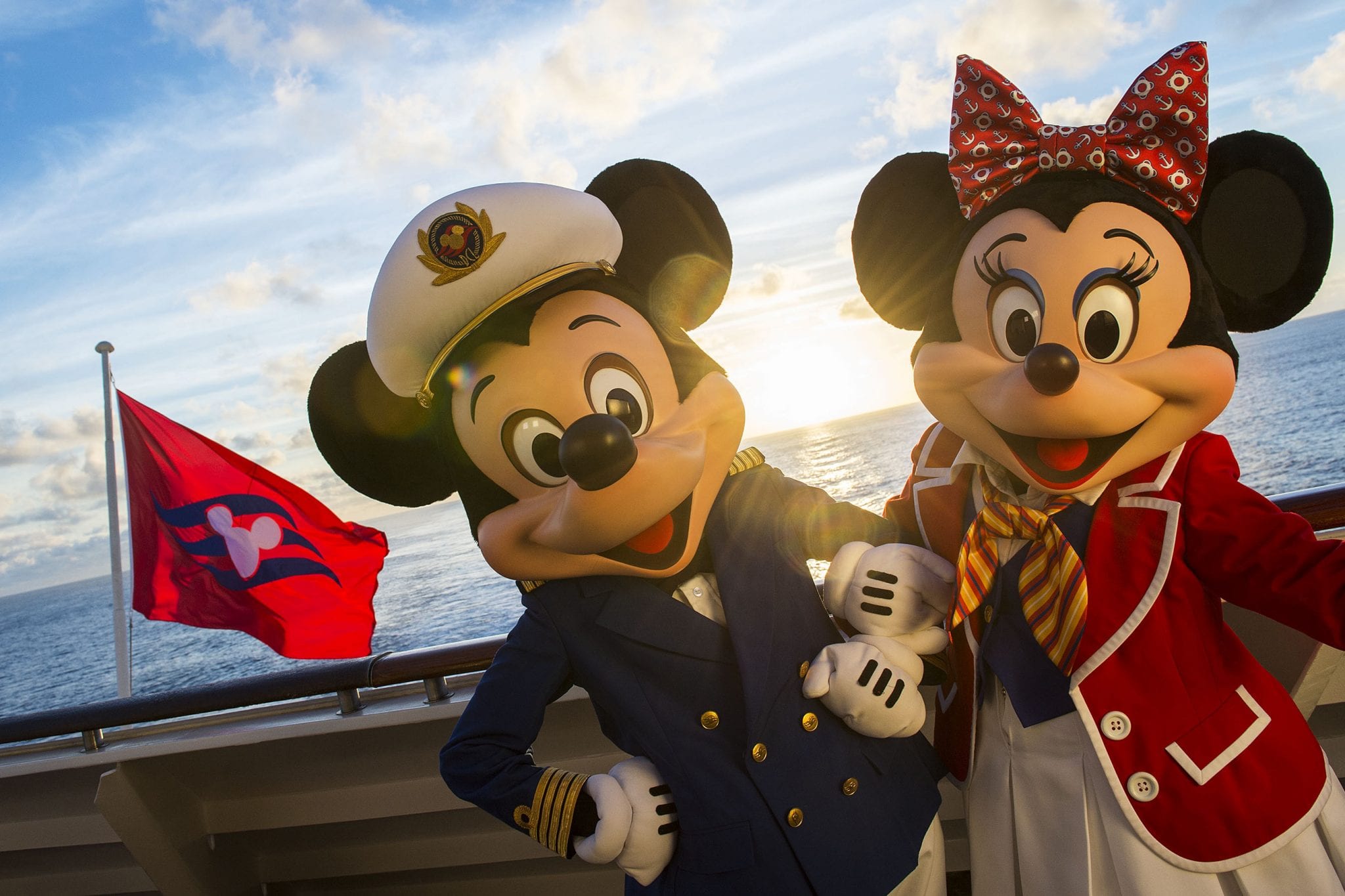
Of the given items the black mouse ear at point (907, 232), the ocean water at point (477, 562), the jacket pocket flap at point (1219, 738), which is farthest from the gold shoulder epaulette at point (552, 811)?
the ocean water at point (477, 562)

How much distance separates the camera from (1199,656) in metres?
1.41

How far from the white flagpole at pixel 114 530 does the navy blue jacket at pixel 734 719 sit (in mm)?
4084

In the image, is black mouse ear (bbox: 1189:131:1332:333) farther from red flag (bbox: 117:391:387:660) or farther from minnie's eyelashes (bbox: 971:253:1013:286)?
red flag (bbox: 117:391:387:660)

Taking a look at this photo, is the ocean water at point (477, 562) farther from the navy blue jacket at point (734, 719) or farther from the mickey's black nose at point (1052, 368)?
the mickey's black nose at point (1052, 368)

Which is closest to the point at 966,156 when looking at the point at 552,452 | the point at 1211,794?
the point at 552,452

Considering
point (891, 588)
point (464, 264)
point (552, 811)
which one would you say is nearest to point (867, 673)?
point (891, 588)

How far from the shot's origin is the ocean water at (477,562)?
2683 cm

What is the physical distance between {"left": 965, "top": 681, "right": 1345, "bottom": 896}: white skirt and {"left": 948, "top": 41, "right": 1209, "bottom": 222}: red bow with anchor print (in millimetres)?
825

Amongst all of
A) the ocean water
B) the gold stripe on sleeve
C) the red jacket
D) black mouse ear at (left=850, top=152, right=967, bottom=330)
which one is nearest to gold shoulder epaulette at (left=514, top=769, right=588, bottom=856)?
the gold stripe on sleeve

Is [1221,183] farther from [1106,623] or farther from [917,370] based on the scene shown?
[1106,623]

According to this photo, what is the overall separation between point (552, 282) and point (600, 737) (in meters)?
1.42

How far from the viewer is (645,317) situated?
169 centimetres

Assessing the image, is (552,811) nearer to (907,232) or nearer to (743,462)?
(743,462)

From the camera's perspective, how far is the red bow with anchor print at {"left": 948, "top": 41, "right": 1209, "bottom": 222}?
1.47 m
